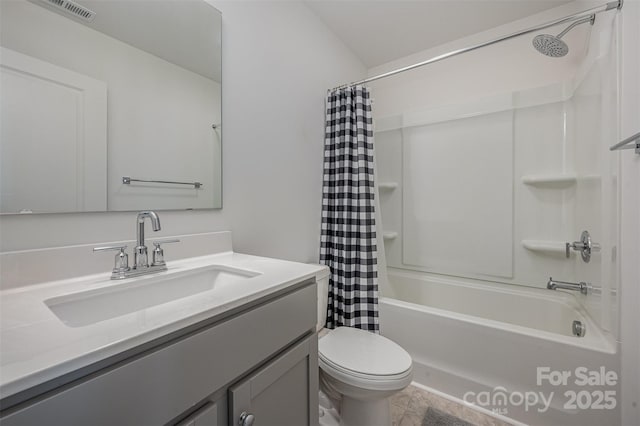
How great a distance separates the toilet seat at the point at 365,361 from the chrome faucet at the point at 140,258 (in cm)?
81

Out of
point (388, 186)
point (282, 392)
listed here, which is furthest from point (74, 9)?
A: point (388, 186)

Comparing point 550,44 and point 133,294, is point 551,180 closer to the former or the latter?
point 550,44

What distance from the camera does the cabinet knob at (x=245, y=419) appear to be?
0.67m

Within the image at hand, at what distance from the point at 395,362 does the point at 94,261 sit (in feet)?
3.96

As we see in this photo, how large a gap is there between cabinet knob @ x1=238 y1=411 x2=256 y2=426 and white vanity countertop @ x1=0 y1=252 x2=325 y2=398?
27 centimetres

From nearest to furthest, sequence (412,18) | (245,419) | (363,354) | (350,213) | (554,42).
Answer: (245,419), (363,354), (554,42), (350,213), (412,18)

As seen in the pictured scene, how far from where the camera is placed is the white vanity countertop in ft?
1.29

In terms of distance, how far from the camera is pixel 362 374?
3.68 feet

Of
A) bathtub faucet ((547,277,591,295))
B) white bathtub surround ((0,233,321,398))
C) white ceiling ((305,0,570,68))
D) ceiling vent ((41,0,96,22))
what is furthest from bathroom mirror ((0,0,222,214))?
bathtub faucet ((547,277,591,295))

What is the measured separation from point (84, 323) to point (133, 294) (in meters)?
0.13

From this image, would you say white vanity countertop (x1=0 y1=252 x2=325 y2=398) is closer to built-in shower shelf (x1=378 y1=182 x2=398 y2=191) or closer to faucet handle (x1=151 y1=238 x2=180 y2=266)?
faucet handle (x1=151 y1=238 x2=180 y2=266)

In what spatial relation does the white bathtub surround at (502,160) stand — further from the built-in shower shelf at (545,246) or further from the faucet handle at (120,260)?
the faucet handle at (120,260)

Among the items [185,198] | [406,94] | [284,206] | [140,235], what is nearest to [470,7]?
[406,94]

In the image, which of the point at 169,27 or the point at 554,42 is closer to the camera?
the point at 169,27
